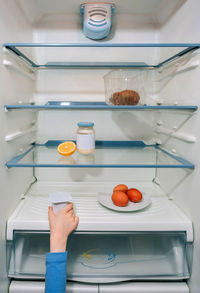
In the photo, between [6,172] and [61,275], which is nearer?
[61,275]

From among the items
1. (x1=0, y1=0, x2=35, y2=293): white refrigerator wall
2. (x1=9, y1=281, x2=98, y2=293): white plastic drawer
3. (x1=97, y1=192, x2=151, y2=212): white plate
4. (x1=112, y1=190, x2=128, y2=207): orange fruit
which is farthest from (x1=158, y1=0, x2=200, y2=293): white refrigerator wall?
(x1=0, y1=0, x2=35, y2=293): white refrigerator wall

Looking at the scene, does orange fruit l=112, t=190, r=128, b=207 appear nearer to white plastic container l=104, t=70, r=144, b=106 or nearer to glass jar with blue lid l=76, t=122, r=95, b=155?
glass jar with blue lid l=76, t=122, r=95, b=155

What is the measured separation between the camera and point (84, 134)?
1.13 meters

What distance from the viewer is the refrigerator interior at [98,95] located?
3.27 ft

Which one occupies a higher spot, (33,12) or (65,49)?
(33,12)

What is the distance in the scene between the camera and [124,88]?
1164 mm

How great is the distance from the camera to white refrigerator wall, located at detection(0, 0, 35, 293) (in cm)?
95

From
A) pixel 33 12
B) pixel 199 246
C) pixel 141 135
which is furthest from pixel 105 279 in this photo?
pixel 33 12

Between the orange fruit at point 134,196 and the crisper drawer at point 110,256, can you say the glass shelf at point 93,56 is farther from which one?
the crisper drawer at point 110,256

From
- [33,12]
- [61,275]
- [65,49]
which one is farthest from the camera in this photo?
[65,49]

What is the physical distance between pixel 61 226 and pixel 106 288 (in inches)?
13.6

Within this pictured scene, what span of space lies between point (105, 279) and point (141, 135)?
2.82ft

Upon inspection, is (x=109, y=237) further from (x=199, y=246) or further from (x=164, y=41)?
(x=164, y=41)

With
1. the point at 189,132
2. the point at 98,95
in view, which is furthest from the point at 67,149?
the point at 189,132
